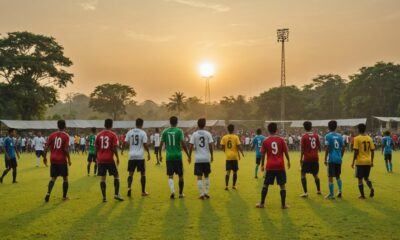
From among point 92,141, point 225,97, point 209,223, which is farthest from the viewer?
point 225,97

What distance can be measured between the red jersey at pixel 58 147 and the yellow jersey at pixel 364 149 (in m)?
8.04

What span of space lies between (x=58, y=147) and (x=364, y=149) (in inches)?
332

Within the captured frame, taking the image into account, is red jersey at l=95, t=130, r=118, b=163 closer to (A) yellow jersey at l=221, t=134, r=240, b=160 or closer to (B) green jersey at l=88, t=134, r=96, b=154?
(A) yellow jersey at l=221, t=134, r=240, b=160

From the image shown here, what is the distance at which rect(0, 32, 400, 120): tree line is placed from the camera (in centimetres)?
5419

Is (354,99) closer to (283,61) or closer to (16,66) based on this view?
(283,61)

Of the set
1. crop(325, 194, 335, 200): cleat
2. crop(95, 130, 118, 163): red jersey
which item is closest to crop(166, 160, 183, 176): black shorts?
crop(95, 130, 118, 163): red jersey

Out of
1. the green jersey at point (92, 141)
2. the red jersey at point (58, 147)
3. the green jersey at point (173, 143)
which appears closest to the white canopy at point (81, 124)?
the green jersey at point (92, 141)

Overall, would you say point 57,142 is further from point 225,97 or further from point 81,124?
point 225,97

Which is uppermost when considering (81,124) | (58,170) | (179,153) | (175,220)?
(81,124)

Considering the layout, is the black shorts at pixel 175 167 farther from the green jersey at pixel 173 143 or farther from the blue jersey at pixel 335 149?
the blue jersey at pixel 335 149

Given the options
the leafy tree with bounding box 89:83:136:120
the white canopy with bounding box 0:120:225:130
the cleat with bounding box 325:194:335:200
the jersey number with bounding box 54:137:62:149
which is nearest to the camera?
the jersey number with bounding box 54:137:62:149

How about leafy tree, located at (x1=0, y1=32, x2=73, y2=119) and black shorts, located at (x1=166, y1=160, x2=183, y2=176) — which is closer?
black shorts, located at (x1=166, y1=160, x2=183, y2=176)

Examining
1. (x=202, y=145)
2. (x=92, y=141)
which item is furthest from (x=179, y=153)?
(x=92, y=141)

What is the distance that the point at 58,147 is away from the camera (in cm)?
1091
